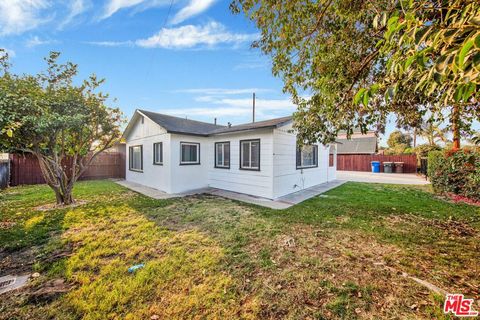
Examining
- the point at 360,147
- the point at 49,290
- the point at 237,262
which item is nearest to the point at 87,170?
the point at 49,290

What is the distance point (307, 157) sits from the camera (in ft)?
31.2

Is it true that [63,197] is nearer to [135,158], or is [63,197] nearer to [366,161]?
[135,158]

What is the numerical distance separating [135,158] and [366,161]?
20331mm

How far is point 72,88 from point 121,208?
3.86 meters

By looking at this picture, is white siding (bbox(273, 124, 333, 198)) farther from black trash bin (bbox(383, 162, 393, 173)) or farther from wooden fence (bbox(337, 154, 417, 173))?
wooden fence (bbox(337, 154, 417, 173))

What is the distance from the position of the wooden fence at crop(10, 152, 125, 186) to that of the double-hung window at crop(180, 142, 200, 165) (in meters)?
7.32

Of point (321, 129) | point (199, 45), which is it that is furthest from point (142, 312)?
point (199, 45)

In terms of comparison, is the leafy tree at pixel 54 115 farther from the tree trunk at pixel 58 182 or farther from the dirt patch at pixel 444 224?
the dirt patch at pixel 444 224

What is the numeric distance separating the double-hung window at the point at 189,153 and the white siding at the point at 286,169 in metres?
4.01

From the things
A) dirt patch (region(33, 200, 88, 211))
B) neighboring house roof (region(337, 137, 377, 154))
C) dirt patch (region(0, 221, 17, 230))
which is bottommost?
dirt patch (region(0, 221, 17, 230))

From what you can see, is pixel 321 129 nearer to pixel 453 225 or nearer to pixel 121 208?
pixel 453 225

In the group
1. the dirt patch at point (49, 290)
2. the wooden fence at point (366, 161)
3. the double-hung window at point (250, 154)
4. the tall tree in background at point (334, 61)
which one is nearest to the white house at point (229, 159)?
the double-hung window at point (250, 154)

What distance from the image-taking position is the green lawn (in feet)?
7.30

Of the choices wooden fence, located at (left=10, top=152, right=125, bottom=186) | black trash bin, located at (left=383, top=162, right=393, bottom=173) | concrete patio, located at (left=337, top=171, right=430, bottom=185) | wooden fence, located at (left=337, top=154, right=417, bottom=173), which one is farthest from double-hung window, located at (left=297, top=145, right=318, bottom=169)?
wooden fence, located at (left=337, top=154, right=417, bottom=173)
